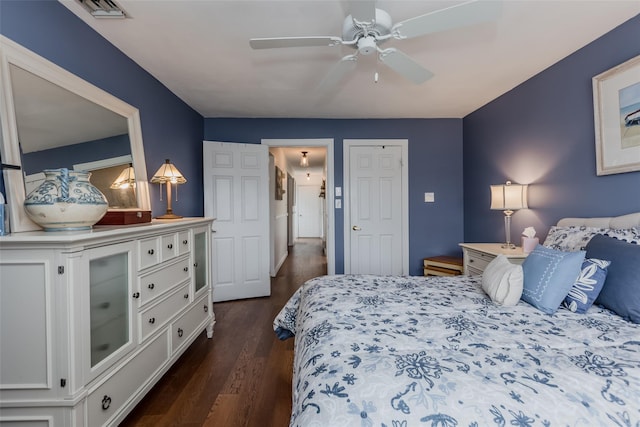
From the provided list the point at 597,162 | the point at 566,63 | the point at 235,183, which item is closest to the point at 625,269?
the point at 597,162

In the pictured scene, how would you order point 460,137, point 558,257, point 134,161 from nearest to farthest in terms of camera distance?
point 558,257 < point 134,161 < point 460,137

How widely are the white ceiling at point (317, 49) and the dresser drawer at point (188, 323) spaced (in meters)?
1.99

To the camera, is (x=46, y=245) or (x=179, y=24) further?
(x=179, y=24)

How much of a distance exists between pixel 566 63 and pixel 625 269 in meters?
1.83

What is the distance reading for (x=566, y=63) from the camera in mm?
2330

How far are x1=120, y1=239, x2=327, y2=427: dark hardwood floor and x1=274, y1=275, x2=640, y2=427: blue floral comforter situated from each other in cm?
75

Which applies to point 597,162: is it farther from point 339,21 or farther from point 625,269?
point 339,21

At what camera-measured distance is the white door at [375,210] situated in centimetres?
392

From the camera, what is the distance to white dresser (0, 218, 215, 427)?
1.16 m

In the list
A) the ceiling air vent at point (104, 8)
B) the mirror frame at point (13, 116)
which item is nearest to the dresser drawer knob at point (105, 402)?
the mirror frame at point (13, 116)

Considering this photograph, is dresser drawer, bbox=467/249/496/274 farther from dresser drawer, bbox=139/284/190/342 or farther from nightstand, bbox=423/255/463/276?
dresser drawer, bbox=139/284/190/342

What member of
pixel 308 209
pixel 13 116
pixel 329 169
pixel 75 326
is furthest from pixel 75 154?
pixel 308 209

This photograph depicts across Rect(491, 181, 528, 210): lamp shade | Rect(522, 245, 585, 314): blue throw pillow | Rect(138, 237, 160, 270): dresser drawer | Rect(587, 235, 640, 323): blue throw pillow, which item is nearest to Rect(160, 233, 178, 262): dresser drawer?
Rect(138, 237, 160, 270): dresser drawer

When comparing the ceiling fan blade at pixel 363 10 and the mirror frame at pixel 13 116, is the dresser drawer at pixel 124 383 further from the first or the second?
the ceiling fan blade at pixel 363 10
